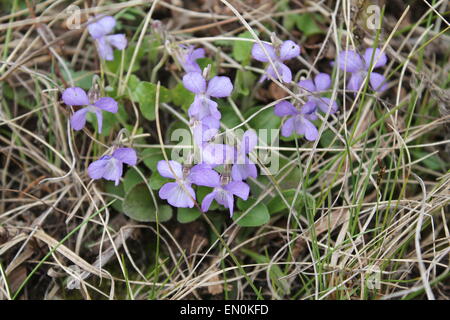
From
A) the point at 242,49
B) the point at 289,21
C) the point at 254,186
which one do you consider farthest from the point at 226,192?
the point at 289,21

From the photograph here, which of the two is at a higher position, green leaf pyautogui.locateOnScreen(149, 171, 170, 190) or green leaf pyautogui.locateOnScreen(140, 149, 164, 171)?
green leaf pyautogui.locateOnScreen(140, 149, 164, 171)

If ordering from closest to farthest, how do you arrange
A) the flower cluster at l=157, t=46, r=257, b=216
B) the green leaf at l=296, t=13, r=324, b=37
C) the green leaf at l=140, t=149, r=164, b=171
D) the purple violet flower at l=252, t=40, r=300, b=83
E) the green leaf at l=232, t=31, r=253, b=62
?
the flower cluster at l=157, t=46, r=257, b=216 < the purple violet flower at l=252, t=40, r=300, b=83 < the green leaf at l=140, t=149, r=164, b=171 < the green leaf at l=232, t=31, r=253, b=62 < the green leaf at l=296, t=13, r=324, b=37

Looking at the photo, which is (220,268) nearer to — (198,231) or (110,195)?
(198,231)

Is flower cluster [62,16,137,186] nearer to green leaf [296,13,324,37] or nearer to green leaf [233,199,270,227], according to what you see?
green leaf [233,199,270,227]

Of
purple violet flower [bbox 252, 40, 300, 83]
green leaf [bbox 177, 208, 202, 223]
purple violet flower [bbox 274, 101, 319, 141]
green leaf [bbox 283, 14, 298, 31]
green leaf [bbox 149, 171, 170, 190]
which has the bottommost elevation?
green leaf [bbox 177, 208, 202, 223]

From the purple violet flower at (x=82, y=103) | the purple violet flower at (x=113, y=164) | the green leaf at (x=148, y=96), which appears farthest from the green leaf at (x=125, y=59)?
the purple violet flower at (x=113, y=164)

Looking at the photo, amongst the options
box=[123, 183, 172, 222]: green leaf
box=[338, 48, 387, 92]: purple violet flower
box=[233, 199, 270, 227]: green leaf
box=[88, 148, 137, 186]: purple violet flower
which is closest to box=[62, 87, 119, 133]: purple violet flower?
box=[88, 148, 137, 186]: purple violet flower

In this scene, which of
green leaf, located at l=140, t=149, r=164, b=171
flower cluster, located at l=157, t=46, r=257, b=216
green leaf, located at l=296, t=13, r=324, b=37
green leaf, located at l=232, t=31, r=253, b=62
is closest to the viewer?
flower cluster, located at l=157, t=46, r=257, b=216

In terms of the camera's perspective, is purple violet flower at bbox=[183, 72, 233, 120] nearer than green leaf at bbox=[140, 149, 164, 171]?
Yes
